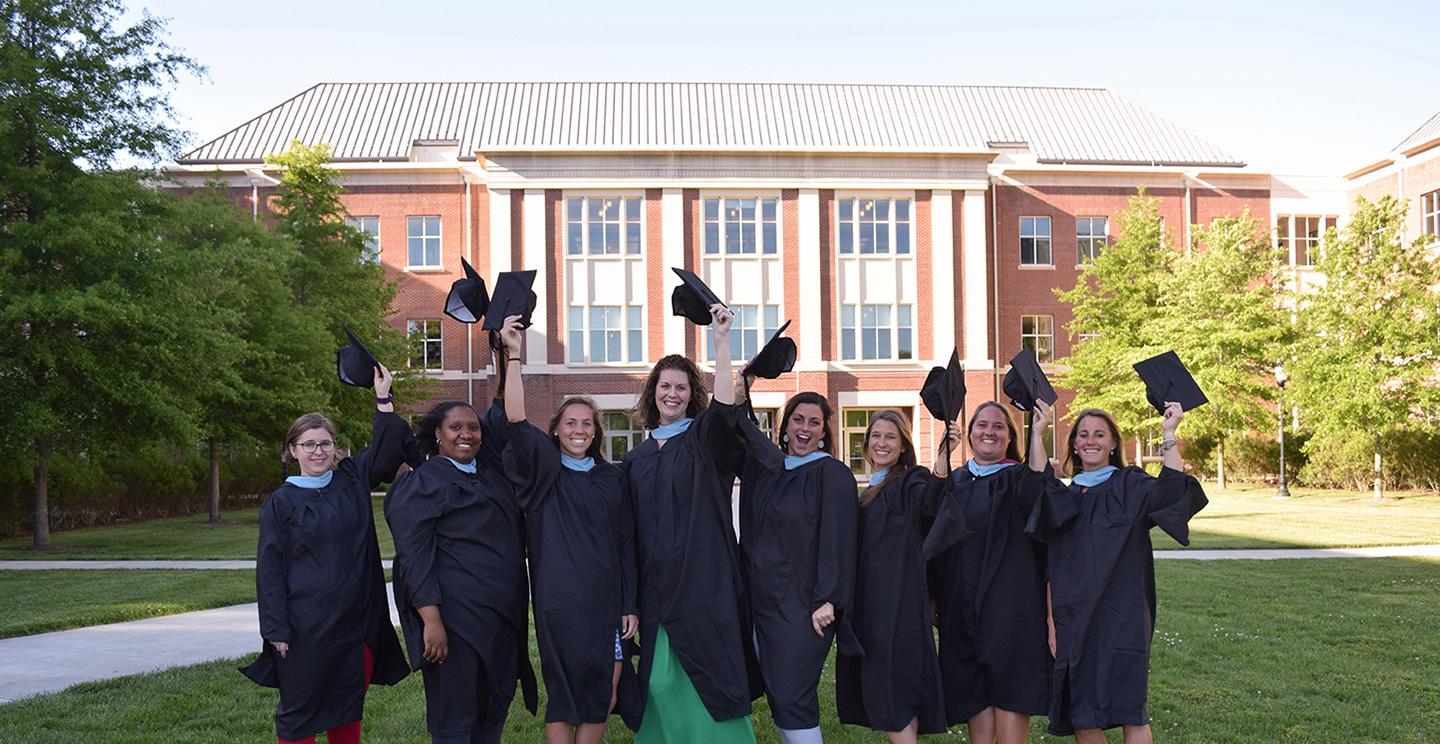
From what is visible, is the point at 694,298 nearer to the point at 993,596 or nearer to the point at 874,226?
the point at 993,596

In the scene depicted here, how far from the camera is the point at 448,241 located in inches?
1583

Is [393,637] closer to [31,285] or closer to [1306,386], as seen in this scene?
[31,285]

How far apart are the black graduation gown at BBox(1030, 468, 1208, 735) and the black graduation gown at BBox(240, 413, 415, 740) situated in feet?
10.3

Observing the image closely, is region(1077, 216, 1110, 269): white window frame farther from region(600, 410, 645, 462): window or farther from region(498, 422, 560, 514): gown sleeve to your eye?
region(498, 422, 560, 514): gown sleeve

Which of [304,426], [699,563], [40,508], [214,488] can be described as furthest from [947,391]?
[214,488]

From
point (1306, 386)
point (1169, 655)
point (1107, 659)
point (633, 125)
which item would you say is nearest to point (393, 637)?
point (1107, 659)

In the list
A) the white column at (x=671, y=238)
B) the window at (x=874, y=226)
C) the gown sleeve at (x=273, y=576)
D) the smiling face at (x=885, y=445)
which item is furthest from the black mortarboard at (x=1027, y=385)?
the window at (x=874, y=226)

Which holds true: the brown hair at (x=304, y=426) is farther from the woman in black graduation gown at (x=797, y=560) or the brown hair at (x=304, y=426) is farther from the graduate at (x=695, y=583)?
the woman in black graduation gown at (x=797, y=560)

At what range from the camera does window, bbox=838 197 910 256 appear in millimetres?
40250

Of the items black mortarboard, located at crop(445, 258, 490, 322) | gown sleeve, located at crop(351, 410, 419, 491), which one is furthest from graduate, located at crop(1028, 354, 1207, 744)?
gown sleeve, located at crop(351, 410, 419, 491)

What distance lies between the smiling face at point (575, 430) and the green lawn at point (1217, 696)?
2.26m

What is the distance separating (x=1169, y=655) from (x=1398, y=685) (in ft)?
5.04

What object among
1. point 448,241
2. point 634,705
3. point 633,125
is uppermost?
point 633,125

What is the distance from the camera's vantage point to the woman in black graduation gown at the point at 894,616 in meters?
5.34
